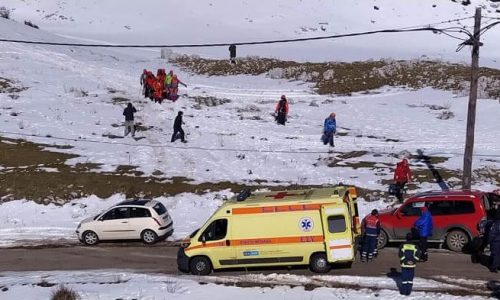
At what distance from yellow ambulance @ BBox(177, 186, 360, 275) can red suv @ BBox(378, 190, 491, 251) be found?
259cm

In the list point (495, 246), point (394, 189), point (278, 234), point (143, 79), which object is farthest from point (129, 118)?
point (495, 246)

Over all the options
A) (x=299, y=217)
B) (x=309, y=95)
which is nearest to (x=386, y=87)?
(x=309, y=95)

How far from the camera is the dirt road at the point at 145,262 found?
1955 cm

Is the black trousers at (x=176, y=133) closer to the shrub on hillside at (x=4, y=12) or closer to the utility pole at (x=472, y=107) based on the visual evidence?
the utility pole at (x=472, y=107)

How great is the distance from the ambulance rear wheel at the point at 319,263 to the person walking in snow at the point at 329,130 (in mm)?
15772

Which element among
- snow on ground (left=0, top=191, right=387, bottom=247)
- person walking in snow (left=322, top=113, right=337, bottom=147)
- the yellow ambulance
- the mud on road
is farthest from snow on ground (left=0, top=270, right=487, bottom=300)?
person walking in snow (left=322, top=113, right=337, bottom=147)

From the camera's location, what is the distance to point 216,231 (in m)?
20.0

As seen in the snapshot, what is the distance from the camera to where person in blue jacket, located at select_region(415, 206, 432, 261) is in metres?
20.6

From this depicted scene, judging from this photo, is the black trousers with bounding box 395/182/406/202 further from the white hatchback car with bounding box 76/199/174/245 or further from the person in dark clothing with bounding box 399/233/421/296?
the person in dark clothing with bounding box 399/233/421/296

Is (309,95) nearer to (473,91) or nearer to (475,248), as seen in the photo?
(473,91)

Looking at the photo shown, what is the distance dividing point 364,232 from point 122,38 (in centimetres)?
5517

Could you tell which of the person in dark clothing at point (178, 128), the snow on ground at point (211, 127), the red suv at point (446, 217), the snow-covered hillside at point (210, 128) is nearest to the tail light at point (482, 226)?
the red suv at point (446, 217)

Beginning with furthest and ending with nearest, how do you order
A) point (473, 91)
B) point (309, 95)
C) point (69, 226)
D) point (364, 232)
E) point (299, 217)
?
point (309, 95), point (69, 226), point (473, 91), point (364, 232), point (299, 217)

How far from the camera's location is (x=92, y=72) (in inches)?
2002
